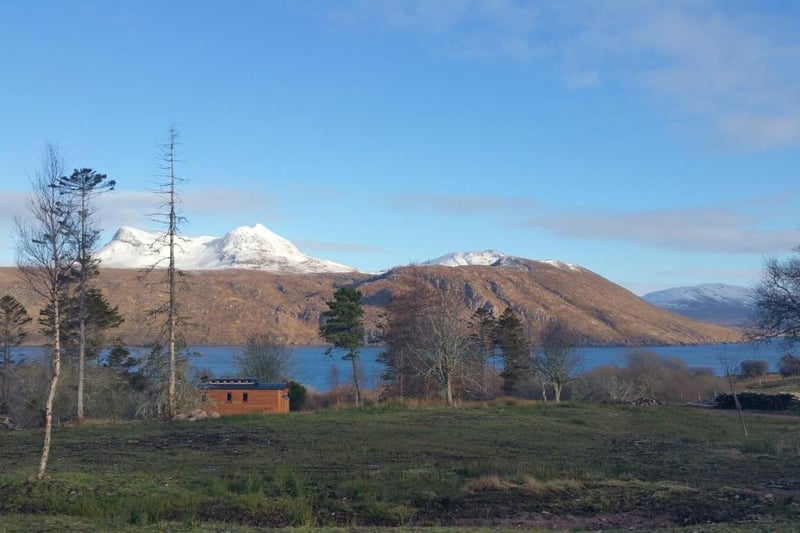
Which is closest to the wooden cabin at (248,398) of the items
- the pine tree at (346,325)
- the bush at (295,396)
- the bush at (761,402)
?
the bush at (295,396)

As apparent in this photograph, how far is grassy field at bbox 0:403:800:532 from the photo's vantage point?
11703 mm

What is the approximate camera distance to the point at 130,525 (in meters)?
10.8

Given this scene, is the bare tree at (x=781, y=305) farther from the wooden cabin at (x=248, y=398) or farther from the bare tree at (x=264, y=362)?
the bare tree at (x=264, y=362)

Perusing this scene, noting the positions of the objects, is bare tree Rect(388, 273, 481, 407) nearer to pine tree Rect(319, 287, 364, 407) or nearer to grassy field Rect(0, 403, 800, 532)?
pine tree Rect(319, 287, 364, 407)

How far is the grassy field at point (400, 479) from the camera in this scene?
11703 millimetres

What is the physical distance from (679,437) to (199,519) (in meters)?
17.8

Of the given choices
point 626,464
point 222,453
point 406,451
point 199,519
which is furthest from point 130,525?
point 626,464

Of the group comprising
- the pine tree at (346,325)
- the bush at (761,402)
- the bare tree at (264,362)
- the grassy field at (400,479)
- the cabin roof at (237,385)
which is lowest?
the bush at (761,402)

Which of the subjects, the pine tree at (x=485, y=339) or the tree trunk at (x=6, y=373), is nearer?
the tree trunk at (x=6, y=373)

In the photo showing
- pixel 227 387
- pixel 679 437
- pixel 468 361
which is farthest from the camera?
pixel 468 361

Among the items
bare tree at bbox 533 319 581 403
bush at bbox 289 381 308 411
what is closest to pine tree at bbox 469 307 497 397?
bare tree at bbox 533 319 581 403

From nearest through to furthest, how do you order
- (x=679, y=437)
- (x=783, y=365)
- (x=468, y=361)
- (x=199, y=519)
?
(x=199, y=519) < (x=679, y=437) < (x=468, y=361) < (x=783, y=365)

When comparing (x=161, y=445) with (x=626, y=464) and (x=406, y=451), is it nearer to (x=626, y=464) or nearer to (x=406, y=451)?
(x=406, y=451)

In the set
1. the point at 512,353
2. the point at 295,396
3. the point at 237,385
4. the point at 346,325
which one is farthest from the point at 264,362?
the point at 512,353
